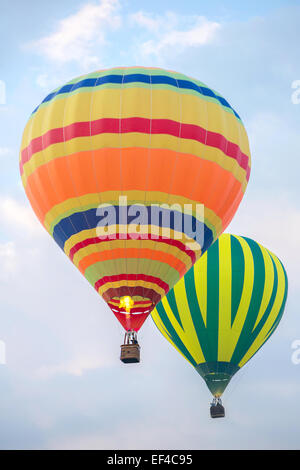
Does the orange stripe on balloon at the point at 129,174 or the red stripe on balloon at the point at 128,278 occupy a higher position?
the orange stripe on balloon at the point at 129,174

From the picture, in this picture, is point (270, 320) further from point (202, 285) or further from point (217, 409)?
point (217, 409)

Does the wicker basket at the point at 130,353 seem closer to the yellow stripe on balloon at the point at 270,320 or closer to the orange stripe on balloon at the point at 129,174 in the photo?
the orange stripe on balloon at the point at 129,174

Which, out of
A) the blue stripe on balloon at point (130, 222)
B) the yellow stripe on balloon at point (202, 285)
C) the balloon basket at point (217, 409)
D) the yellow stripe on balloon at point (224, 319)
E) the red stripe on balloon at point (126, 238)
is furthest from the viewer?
the yellow stripe on balloon at point (202, 285)

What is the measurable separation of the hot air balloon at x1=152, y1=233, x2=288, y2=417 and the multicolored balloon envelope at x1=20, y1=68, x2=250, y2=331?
524 cm

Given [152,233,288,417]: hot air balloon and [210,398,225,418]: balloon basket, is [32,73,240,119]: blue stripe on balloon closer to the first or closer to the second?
[152,233,288,417]: hot air balloon

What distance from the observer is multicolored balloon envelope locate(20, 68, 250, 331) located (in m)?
18.2

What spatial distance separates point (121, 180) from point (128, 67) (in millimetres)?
2846

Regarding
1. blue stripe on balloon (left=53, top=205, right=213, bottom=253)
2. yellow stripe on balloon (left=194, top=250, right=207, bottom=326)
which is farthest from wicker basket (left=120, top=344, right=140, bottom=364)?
yellow stripe on balloon (left=194, top=250, right=207, bottom=326)

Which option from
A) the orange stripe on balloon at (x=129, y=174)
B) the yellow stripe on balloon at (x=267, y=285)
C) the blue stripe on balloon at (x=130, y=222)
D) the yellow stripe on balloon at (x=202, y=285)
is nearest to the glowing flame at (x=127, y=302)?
the blue stripe on balloon at (x=130, y=222)

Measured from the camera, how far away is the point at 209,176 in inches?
738

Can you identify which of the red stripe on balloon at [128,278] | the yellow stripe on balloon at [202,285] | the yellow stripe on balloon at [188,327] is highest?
the yellow stripe on balloon at [202,285]

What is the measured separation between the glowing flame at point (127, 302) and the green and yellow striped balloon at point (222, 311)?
600 centimetres

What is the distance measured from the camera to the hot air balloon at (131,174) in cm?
1817

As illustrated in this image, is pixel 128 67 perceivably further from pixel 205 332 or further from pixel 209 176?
pixel 205 332
